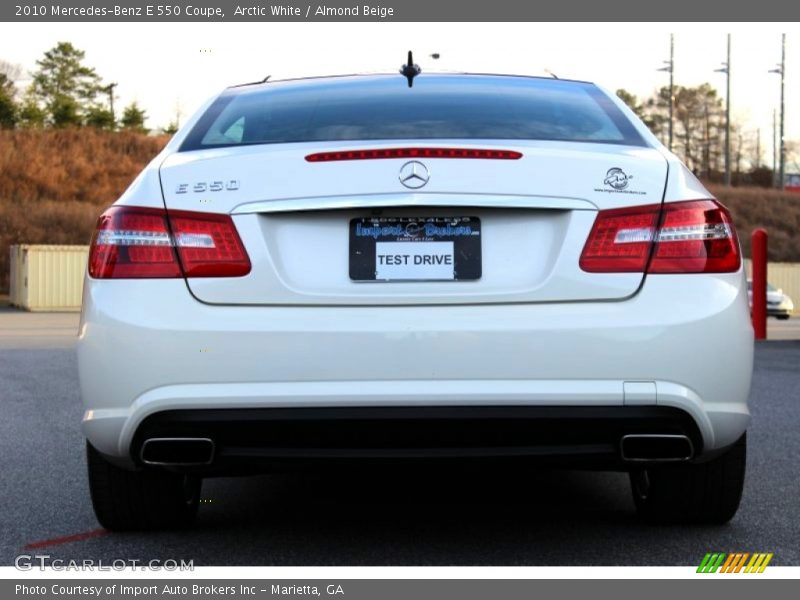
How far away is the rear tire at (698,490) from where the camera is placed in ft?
13.6

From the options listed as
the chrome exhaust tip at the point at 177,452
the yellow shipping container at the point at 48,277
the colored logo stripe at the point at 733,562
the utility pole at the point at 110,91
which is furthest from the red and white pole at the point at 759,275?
the utility pole at the point at 110,91

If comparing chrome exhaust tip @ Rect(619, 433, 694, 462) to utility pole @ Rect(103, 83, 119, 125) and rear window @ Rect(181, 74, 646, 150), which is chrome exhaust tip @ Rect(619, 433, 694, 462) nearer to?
rear window @ Rect(181, 74, 646, 150)

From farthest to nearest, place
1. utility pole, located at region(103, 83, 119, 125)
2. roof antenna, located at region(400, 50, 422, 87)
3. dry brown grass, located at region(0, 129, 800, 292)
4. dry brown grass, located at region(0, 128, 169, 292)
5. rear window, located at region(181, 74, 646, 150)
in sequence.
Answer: utility pole, located at region(103, 83, 119, 125) → dry brown grass, located at region(0, 129, 800, 292) → dry brown grass, located at region(0, 128, 169, 292) → roof antenna, located at region(400, 50, 422, 87) → rear window, located at region(181, 74, 646, 150)

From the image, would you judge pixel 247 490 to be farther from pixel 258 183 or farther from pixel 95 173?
pixel 95 173

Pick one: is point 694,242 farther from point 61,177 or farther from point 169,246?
point 61,177

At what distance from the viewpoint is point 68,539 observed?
165 inches

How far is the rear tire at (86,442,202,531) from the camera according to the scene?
4.09 meters

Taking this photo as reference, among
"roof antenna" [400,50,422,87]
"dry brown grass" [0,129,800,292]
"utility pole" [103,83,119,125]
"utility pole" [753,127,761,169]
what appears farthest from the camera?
"utility pole" [753,127,761,169]

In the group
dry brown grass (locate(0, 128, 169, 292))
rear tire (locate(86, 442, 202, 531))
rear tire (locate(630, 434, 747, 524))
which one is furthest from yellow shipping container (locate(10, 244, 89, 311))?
rear tire (locate(630, 434, 747, 524))

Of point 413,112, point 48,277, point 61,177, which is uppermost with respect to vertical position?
point 61,177

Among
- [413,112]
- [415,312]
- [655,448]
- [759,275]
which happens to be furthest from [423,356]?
[759,275]

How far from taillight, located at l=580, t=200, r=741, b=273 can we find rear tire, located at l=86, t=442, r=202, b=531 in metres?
1.60

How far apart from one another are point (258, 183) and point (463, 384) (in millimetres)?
821

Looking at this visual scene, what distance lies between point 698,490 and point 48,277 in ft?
118
